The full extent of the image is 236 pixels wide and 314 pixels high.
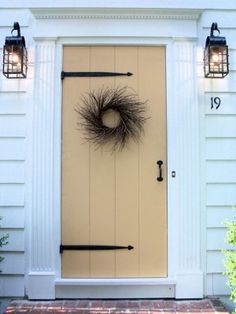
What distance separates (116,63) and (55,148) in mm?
812

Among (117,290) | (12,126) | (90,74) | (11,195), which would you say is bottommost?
(117,290)

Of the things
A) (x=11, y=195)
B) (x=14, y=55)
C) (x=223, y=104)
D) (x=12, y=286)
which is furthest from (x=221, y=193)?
(x=14, y=55)

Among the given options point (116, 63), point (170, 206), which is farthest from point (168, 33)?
point (170, 206)

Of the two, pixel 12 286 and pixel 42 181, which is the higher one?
pixel 42 181

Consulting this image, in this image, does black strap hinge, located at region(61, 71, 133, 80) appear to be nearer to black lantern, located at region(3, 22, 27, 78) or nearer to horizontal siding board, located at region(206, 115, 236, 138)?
black lantern, located at region(3, 22, 27, 78)

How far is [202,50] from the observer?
272 centimetres

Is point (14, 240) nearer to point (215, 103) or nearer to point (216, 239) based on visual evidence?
point (216, 239)

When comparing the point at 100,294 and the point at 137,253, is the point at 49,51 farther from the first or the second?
the point at 100,294

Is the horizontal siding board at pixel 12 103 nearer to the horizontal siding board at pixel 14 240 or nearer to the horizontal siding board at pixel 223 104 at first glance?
the horizontal siding board at pixel 14 240

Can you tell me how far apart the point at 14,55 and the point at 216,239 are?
2.05m

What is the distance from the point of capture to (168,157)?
8.84ft

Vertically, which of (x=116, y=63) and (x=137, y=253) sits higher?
(x=116, y=63)

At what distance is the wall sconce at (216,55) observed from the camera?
2.58 meters

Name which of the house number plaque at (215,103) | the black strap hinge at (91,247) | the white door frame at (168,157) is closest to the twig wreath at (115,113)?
the white door frame at (168,157)
